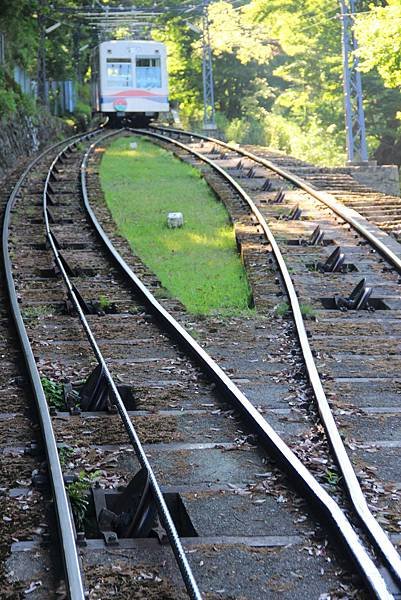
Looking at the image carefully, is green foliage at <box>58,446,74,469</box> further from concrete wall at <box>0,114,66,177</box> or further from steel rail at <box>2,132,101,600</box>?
concrete wall at <box>0,114,66,177</box>

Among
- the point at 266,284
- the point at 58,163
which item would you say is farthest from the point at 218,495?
the point at 58,163

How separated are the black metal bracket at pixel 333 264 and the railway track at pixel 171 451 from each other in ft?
0.59

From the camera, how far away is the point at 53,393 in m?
7.29

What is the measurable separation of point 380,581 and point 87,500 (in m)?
1.78

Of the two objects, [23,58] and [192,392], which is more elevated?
[23,58]

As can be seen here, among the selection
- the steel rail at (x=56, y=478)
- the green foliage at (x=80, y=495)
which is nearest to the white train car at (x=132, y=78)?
the steel rail at (x=56, y=478)

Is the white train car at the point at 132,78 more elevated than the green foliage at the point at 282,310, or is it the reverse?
the white train car at the point at 132,78

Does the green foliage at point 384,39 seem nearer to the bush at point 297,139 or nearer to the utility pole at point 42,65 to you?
Answer: the bush at point 297,139

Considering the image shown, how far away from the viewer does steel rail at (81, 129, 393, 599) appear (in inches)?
171

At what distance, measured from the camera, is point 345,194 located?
1886 cm

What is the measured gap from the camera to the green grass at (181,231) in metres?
11.3

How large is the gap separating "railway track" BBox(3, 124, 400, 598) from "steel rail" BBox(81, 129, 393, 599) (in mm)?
12

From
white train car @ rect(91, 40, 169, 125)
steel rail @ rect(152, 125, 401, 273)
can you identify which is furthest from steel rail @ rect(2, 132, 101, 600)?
white train car @ rect(91, 40, 169, 125)

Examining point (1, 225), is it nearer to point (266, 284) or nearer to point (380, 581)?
point (266, 284)
